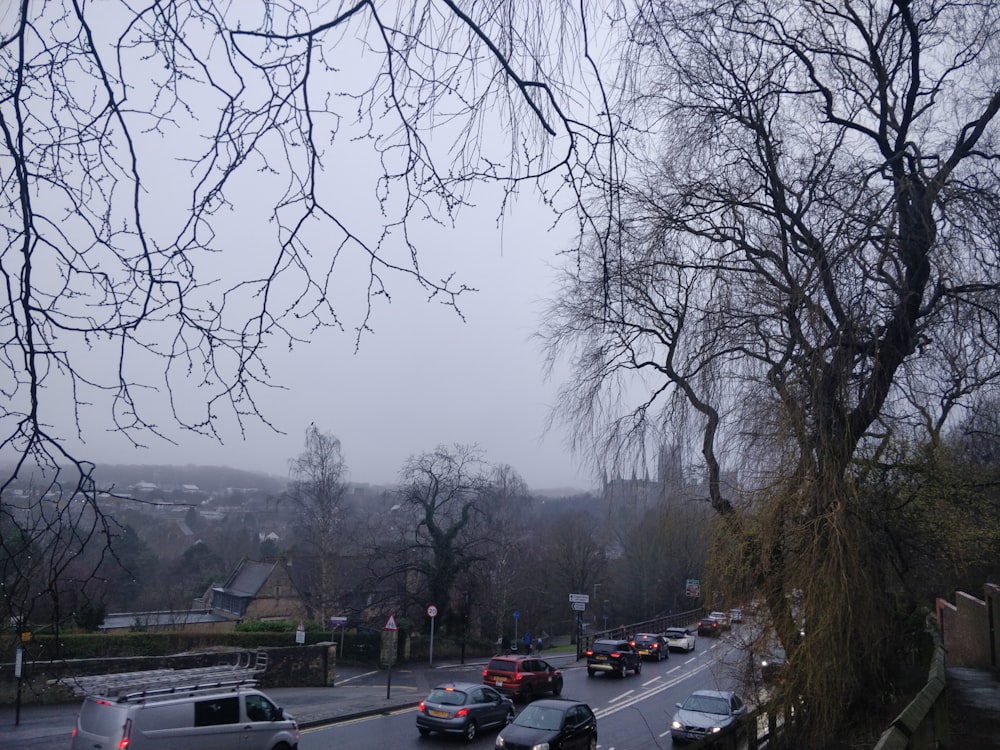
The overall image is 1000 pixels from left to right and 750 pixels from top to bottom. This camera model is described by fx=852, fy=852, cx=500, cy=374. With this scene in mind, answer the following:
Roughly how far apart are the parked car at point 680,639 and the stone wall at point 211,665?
58.1 feet

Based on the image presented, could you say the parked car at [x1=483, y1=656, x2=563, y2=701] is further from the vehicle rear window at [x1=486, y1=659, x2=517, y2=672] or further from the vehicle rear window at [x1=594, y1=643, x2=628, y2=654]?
the vehicle rear window at [x1=594, y1=643, x2=628, y2=654]

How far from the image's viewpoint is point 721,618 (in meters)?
11.2

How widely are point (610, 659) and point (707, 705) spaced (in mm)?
12236

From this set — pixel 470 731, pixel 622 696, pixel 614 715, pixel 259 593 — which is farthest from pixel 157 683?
pixel 259 593

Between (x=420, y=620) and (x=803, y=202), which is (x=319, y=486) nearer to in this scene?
(x=420, y=620)

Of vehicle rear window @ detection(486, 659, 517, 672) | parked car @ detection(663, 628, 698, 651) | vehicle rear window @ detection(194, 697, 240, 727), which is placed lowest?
parked car @ detection(663, 628, 698, 651)

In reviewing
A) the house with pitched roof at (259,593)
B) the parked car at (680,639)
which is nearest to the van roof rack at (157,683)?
the parked car at (680,639)

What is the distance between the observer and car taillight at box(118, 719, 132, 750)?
12328mm

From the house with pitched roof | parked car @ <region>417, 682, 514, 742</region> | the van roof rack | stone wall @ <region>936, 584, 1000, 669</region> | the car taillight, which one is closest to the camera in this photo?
the car taillight

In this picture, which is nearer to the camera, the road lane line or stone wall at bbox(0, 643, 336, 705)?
stone wall at bbox(0, 643, 336, 705)

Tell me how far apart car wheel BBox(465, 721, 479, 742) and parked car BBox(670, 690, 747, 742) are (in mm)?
4336

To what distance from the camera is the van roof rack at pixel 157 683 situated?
13.1 m

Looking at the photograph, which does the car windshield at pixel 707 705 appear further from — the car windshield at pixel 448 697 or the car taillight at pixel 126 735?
the car taillight at pixel 126 735

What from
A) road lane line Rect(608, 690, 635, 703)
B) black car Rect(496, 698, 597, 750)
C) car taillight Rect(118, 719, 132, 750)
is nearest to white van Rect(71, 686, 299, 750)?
car taillight Rect(118, 719, 132, 750)
